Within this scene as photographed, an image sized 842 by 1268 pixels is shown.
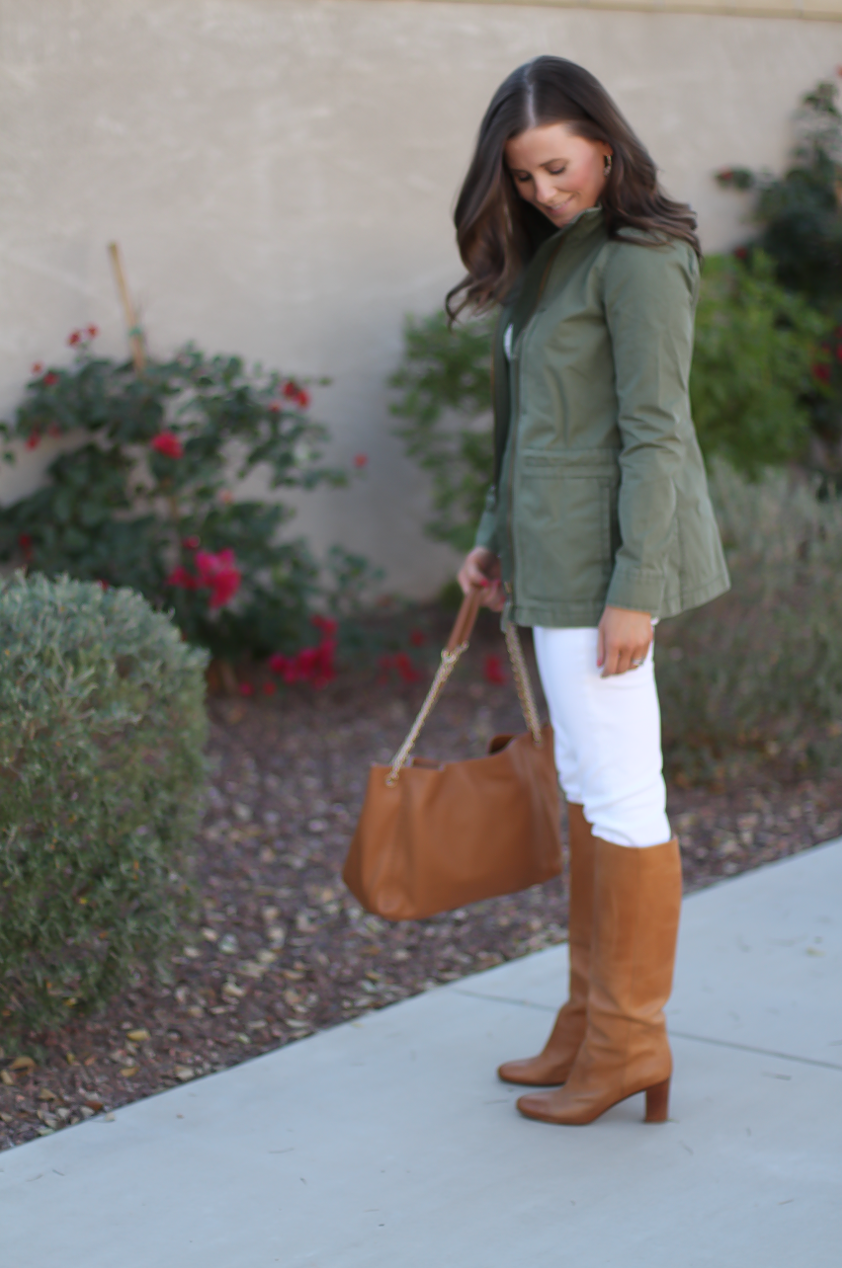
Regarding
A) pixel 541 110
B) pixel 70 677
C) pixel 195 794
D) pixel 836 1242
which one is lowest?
pixel 836 1242

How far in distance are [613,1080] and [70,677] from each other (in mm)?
1275

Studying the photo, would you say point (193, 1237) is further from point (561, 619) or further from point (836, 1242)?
point (561, 619)

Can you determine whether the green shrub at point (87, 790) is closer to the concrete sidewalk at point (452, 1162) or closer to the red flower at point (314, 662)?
the concrete sidewalk at point (452, 1162)

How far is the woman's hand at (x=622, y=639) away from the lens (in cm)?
219

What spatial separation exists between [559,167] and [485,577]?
0.81 meters

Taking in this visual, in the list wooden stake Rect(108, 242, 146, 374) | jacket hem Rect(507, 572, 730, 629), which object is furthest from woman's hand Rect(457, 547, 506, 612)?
wooden stake Rect(108, 242, 146, 374)

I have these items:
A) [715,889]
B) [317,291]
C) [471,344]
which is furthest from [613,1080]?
[317,291]

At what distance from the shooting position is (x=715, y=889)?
3.72 m

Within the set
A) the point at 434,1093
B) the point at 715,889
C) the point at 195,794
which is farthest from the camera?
the point at 715,889

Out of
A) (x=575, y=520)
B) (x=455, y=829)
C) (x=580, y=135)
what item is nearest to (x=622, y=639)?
(x=575, y=520)

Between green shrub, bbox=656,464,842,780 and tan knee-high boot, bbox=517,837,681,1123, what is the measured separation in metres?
2.19

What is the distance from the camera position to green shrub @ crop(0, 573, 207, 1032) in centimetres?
254

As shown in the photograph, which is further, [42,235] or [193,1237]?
[42,235]

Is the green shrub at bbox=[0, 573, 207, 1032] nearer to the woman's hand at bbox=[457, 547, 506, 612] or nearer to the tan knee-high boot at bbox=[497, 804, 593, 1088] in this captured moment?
the woman's hand at bbox=[457, 547, 506, 612]
